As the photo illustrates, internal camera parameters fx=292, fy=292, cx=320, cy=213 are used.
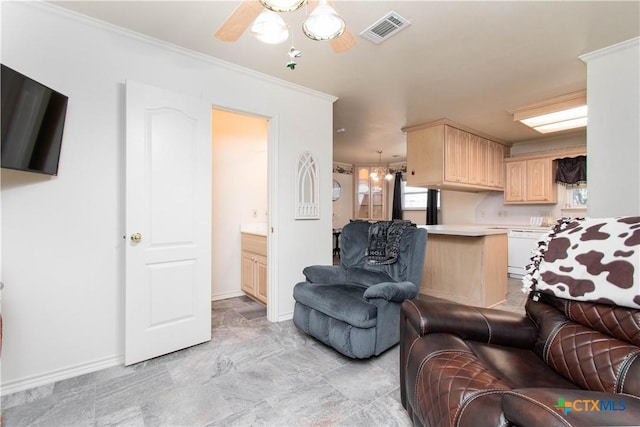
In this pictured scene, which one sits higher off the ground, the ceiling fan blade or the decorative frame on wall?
the ceiling fan blade

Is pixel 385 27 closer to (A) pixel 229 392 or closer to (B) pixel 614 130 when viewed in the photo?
(B) pixel 614 130

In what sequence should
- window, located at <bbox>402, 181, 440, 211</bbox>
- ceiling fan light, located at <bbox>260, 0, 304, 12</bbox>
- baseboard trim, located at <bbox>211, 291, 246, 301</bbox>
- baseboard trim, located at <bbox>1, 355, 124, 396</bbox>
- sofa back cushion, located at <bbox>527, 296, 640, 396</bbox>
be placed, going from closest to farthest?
sofa back cushion, located at <bbox>527, 296, 640, 396</bbox> → ceiling fan light, located at <bbox>260, 0, 304, 12</bbox> → baseboard trim, located at <bbox>1, 355, 124, 396</bbox> → baseboard trim, located at <bbox>211, 291, 246, 301</bbox> → window, located at <bbox>402, 181, 440, 211</bbox>

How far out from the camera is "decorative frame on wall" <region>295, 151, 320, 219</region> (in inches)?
124

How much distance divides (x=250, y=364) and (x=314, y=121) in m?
2.49

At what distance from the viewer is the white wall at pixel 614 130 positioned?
90.5 inches

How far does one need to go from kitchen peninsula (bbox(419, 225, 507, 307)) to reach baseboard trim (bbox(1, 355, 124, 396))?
349cm

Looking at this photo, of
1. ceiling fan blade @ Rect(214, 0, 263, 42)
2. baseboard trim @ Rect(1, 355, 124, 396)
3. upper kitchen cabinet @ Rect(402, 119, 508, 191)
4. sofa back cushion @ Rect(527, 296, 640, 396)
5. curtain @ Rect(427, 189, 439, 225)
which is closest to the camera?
sofa back cushion @ Rect(527, 296, 640, 396)

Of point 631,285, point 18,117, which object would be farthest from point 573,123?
point 18,117

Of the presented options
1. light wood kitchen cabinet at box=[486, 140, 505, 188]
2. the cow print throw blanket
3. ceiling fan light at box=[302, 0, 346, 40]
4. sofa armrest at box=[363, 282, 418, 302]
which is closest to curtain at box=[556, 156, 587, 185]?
light wood kitchen cabinet at box=[486, 140, 505, 188]

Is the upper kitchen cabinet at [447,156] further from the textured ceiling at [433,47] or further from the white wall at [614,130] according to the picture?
the white wall at [614,130]

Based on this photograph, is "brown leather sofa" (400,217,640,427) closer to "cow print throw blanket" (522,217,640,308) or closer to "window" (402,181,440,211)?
"cow print throw blanket" (522,217,640,308)

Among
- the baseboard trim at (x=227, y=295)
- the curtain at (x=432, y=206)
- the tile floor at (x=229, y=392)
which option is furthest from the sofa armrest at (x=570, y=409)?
the curtain at (x=432, y=206)

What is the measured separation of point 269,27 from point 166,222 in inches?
64.4

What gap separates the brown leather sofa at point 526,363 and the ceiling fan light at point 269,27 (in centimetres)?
154
